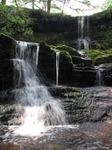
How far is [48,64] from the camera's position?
929 centimetres

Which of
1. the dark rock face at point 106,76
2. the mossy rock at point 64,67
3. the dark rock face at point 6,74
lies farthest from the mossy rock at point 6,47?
the dark rock face at point 106,76

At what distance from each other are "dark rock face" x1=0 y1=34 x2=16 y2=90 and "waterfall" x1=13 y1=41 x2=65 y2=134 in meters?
0.26

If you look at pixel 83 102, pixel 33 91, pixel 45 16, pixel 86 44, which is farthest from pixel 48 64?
pixel 45 16

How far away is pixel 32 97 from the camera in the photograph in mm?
6645

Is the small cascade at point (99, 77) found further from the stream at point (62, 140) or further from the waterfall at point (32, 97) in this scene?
the stream at point (62, 140)

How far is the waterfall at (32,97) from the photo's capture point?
505cm

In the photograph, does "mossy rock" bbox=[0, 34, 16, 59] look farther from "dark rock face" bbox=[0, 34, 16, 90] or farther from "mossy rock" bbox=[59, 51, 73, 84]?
"mossy rock" bbox=[59, 51, 73, 84]

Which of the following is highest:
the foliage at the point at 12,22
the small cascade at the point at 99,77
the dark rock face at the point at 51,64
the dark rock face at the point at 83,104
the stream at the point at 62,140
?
the foliage at the point at 12,22

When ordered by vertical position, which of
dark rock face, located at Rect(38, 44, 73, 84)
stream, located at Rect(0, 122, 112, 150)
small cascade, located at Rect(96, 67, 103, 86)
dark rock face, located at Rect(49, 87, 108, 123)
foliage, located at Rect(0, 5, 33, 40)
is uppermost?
foliage, located at Rect(0, 5, 33, 40)

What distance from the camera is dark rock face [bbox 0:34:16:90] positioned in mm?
7840

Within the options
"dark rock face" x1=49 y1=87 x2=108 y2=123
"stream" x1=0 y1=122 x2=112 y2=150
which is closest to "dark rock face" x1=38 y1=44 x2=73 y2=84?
"dark rock face" x1=49 y1=87 x2=108 y2=123

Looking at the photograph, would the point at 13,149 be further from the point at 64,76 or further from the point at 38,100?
the point at 64,76

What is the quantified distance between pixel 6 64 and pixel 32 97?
235cm

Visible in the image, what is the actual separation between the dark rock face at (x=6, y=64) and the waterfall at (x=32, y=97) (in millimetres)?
258
